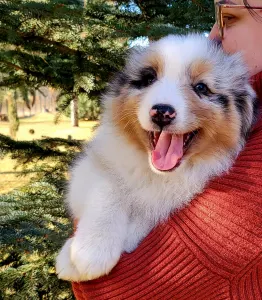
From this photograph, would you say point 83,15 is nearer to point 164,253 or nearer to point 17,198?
point 17,198

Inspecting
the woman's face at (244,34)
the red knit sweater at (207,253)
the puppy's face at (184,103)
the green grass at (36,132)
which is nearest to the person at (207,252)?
the red knit sweater at (207,253)

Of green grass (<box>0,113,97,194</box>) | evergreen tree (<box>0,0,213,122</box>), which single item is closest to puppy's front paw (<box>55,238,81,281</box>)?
green grass (<box>0,113,97,194</box>)

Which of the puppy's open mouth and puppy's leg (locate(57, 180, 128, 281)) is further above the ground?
the puppy's open mouth

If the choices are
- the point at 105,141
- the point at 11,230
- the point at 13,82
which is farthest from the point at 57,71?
the point at 105,141

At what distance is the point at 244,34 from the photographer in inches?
63.5

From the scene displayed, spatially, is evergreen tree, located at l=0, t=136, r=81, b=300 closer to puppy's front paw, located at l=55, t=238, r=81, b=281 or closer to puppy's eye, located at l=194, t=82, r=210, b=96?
puppy's front paw, located at l=55, t=238, r=81, b=281

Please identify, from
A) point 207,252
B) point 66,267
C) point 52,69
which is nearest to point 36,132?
point 52,69

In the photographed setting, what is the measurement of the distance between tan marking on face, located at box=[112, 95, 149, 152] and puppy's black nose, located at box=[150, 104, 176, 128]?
124 millimetres

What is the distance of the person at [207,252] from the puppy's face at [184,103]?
13cm

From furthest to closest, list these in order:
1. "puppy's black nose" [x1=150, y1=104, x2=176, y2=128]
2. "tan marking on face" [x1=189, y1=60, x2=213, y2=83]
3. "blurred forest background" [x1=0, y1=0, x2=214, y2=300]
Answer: "blurred forest background" [x1=0, y1=0, x2=214, y2=300]
"tan marking on face" [x1=189, y1=60, x2=213, y2=83]
"puppy's black nose" [x1=150, y1=104, x2=176, y2=128]

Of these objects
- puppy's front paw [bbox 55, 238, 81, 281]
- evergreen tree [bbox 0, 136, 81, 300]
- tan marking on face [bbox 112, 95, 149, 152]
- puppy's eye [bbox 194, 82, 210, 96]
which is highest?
puppy's eye [bbox 194, 82, 210, 96]

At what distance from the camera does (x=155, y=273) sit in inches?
51.3

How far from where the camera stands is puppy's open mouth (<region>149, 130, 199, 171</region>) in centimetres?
141

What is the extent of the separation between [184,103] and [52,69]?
6.18 ft
